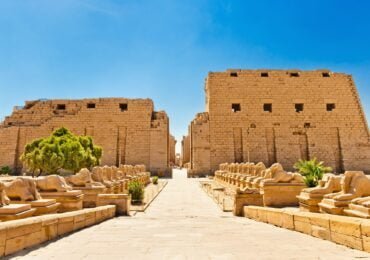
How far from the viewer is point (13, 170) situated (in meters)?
28.6

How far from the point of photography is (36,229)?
3.60 metres

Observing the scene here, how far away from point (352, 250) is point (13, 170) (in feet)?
106

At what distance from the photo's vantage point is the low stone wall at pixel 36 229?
10.1ft

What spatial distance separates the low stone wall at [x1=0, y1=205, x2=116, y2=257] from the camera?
3072 millimetres

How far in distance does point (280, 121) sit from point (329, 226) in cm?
2643

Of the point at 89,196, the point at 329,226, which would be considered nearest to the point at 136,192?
the point at 89,196

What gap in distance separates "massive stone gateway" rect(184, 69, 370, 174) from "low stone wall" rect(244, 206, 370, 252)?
860 inches

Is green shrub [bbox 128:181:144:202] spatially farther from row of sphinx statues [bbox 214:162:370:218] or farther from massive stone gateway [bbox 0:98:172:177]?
massive stone gateway [bbox 0:98:172:177]

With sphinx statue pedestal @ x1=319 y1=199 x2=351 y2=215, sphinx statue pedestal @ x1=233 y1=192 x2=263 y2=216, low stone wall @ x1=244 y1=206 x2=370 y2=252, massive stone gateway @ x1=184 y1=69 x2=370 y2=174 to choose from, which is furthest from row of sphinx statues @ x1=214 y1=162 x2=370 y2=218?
massive stone gateway @ x1=184 y1=69 x2=370 y2=174

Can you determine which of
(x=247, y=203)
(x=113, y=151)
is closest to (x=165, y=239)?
(x=247, y=203)

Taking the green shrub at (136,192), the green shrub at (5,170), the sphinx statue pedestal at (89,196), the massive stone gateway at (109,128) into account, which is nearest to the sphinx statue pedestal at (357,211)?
the sphinx statue pedestal at (89,196)

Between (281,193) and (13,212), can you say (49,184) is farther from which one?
(281,193)

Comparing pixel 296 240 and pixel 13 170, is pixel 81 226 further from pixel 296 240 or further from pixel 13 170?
pixel 13 170

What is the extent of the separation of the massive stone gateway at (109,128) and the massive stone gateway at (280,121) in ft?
12.4
